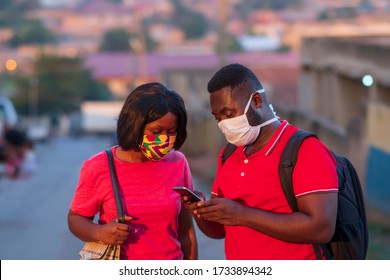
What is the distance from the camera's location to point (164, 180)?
4.58 metres

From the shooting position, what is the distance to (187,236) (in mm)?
4777

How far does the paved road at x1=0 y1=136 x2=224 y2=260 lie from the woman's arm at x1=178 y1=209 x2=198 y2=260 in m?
5.54

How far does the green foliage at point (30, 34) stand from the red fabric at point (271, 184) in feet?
321

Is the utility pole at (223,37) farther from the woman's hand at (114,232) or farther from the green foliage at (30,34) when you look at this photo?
the green foliage at (30,34)

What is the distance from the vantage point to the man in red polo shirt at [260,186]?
3955 millimetres

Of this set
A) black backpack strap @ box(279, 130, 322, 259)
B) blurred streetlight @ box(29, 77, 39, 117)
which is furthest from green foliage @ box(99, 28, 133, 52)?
black backpack strap @ box(279, 130, 322, 259)

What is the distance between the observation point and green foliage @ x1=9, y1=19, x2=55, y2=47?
101 metres

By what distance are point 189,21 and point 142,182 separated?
114 meters

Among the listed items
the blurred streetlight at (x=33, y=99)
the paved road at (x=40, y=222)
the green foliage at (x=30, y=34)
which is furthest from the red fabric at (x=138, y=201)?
the green foliage at (x=30, y=34)

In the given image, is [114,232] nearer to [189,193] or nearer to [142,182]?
[142,182]

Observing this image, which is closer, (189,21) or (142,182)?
(142,182)

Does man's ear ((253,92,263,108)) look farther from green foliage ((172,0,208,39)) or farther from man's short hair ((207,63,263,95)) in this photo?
green foliage ((172,0,208,39))

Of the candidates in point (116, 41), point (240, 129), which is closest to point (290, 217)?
point (240, 129)
